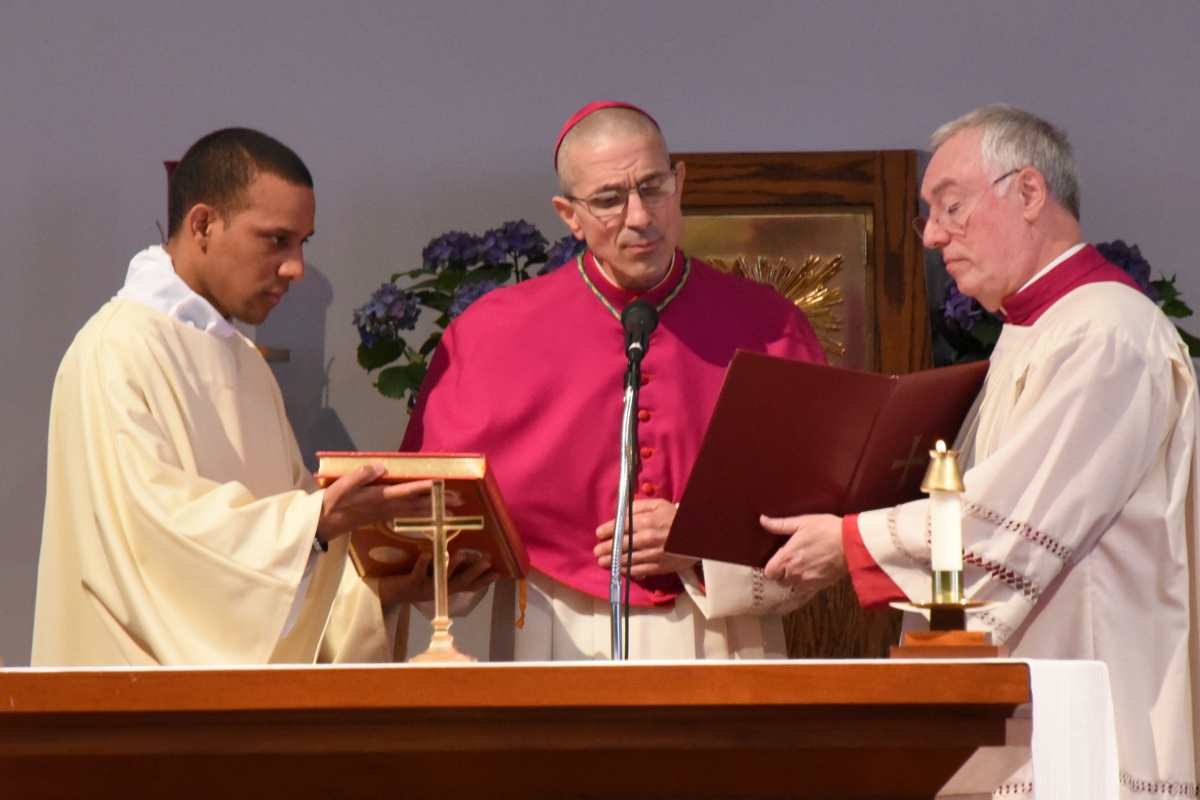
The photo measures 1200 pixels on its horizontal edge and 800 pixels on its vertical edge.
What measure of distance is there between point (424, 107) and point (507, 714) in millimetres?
3593

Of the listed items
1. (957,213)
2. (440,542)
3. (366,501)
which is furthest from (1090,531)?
(366,501)

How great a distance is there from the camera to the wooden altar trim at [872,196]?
16.7ft

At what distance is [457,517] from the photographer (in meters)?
3.03

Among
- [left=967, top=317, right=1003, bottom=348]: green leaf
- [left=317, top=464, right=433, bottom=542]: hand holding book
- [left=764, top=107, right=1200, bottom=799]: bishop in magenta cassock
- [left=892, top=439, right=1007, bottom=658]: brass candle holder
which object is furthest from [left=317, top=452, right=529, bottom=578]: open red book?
[left=967, top=317, right=1003, bottom=348]: green leaf

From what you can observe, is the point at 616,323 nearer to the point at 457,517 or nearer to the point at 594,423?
the point at 594,423

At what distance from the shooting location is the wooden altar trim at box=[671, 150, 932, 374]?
16.7 feet

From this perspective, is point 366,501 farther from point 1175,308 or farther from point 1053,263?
point 1175,308

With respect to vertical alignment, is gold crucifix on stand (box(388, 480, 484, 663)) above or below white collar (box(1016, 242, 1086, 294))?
below

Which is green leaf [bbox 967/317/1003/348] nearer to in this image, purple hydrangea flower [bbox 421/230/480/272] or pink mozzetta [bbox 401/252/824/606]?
pink mozzetta [bbox 401/252/824/606]

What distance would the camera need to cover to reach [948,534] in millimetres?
2467

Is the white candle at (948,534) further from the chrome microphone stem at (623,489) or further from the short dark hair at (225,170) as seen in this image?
the short dark hair at (225,170)

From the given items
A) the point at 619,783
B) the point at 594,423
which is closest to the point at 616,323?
the point at 594,423

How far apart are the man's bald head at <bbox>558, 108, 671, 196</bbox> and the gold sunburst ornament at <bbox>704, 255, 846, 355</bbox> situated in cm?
133

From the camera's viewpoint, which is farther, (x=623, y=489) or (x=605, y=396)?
(x=605, y=396)
